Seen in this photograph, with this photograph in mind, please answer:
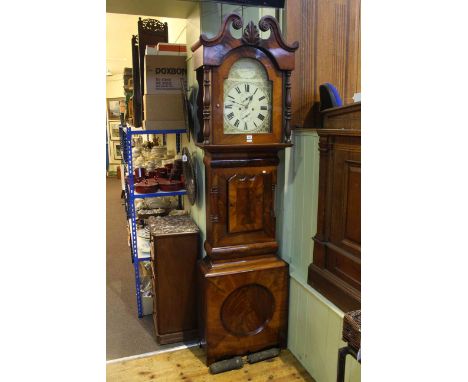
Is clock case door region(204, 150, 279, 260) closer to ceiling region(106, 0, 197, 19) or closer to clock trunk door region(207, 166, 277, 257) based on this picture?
clock trunk door region(207, 166, 277, 257)

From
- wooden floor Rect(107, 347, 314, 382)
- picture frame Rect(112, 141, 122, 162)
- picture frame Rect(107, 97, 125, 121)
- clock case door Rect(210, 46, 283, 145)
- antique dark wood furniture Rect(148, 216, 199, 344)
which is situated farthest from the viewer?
picture frame Rect(112, 141, 122, 162)

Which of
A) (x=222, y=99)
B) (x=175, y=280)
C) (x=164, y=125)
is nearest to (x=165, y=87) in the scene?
(x=164, y=125)

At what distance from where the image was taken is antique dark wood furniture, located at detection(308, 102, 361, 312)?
1614 mm

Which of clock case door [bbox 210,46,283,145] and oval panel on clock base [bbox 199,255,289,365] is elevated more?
clock case door [bbox 210,46,283,145]

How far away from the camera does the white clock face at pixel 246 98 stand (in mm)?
1848

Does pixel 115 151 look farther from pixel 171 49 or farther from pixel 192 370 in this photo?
pixel 192 370

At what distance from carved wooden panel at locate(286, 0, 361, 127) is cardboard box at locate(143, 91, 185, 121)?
0.80 m

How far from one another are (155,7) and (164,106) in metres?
0.58

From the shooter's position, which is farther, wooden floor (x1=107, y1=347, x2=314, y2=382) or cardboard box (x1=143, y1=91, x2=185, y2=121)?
cardboard box (x1=143, y1=91, x2=185, y2=121)

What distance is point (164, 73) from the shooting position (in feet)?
8.10

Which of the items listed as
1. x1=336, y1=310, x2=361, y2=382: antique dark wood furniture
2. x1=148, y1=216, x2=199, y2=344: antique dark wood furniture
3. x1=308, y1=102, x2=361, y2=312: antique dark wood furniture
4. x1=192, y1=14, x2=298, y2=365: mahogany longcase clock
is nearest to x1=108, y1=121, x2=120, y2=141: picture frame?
x1=148, y1=216, x2=199, y2=344: antique dark wood furniture

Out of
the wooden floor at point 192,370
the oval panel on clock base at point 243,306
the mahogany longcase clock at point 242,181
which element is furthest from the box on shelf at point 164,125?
the wooden floor at point 192,370

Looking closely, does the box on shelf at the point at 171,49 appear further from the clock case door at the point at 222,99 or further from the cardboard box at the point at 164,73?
the clock case door at the point at 222,99

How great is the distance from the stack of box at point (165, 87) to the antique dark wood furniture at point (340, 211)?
103 cm
